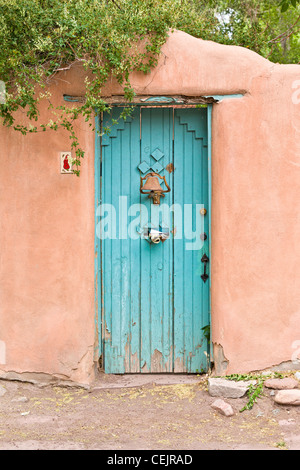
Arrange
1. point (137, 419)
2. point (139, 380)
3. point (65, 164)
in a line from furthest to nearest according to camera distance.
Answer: point (139, 380)
point (65, 164)
point (137, 419)

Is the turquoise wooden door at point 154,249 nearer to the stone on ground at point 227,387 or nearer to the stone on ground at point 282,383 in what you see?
the stone on ground at point 227,387

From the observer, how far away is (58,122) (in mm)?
4270

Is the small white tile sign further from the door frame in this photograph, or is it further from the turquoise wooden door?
the turquoise wooden door

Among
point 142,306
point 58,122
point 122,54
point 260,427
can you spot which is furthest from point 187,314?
point 122,54

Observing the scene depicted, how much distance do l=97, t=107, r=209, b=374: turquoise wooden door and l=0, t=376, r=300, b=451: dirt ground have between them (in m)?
0.32

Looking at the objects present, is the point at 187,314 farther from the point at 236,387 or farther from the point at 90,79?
the point at 90,79

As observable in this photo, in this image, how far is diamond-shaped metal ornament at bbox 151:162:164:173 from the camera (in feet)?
15.0

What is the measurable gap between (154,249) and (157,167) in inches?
30.1

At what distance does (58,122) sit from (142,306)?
1.82 meters

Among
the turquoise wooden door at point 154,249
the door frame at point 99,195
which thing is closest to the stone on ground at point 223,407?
the door frame at point 99,195

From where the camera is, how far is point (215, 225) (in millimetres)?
4387

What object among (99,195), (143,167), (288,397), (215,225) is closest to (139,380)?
(288,397)

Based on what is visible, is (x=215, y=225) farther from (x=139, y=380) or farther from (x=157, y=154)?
(x=139, y=380)

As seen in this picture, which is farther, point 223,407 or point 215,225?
point 215,225
